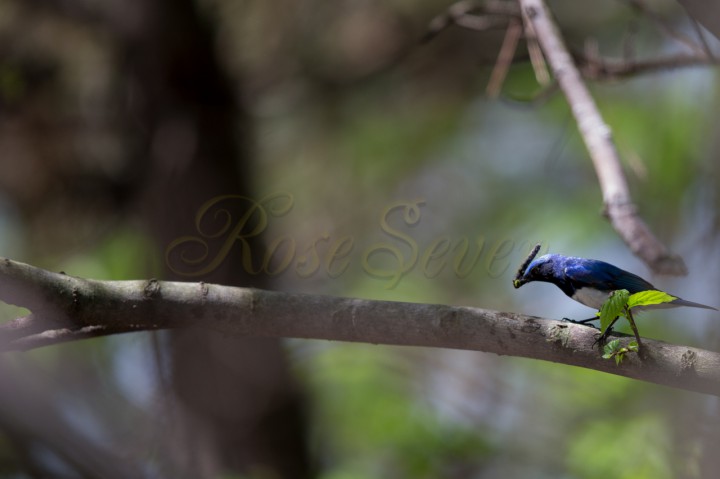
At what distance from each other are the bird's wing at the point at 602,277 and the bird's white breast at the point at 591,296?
0.05ft

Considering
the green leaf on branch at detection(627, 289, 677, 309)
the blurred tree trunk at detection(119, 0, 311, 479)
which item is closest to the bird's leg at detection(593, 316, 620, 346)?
the green leaf on branch at detection(627, 289, 677, 309)

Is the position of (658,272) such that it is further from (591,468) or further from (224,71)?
(224,71)

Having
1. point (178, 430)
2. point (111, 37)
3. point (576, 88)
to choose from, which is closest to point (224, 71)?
point (111, 37)

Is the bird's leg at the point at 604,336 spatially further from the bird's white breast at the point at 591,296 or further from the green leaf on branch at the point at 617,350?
the bird's white breast at the point at 591,296

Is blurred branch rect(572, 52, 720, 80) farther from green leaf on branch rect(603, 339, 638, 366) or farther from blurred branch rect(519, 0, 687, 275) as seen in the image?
green leaf on branch rect(603, 339, 638, 366)

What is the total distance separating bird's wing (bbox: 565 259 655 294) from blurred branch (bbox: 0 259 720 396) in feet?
1.93

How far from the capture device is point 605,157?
3.09 metres

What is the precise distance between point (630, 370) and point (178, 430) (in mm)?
3123

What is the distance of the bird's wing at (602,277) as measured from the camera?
118 inches

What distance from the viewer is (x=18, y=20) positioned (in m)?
6.62

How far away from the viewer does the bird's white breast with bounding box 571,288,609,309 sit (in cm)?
303

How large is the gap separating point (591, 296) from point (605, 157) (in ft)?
1.69

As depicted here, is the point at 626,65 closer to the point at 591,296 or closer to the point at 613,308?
the point at 591,296

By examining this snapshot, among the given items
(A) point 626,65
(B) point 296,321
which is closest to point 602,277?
(B) point 296,321
